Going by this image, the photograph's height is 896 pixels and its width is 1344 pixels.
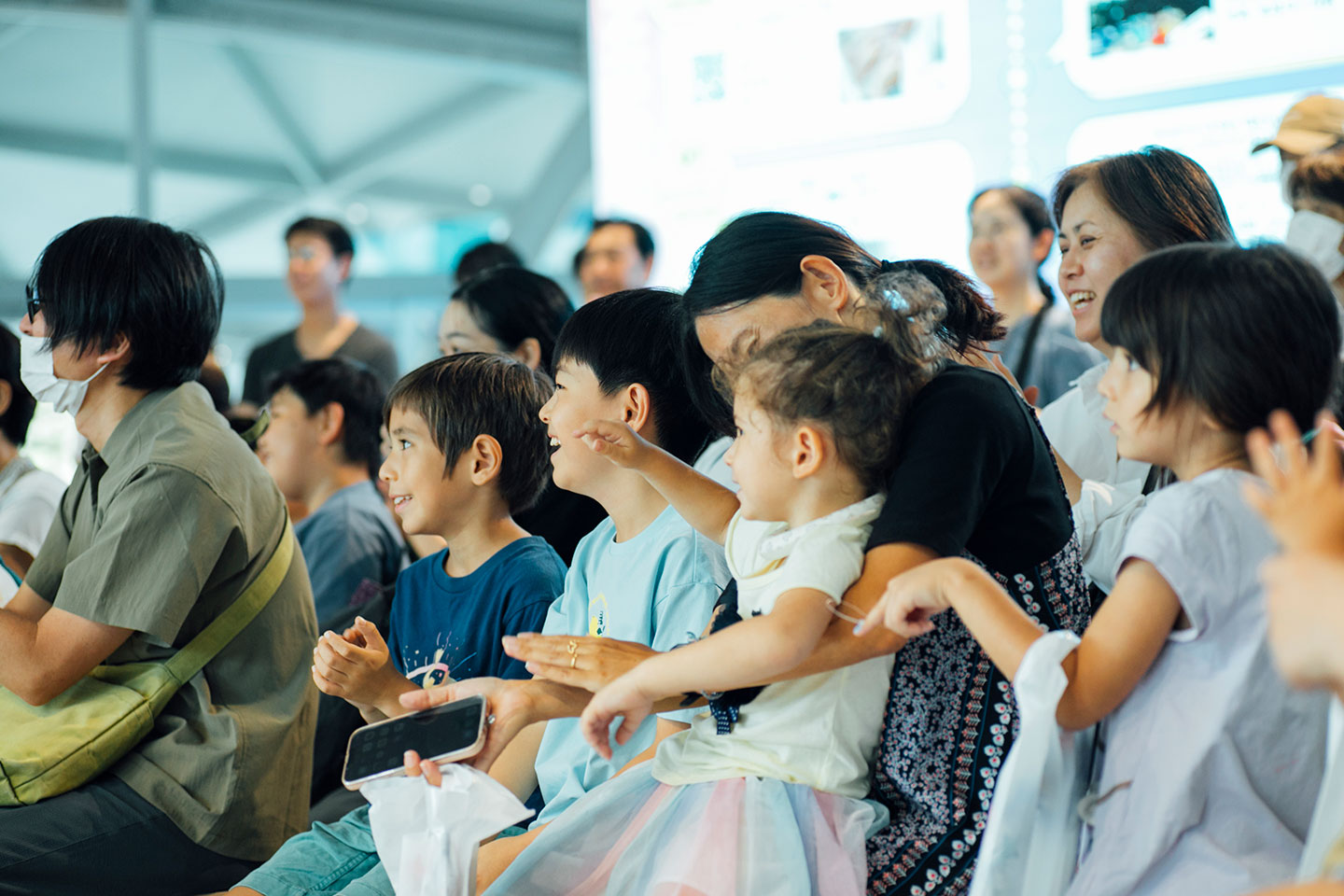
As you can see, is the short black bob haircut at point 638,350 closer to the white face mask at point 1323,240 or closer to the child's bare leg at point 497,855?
the child's bare leg at point 497,855

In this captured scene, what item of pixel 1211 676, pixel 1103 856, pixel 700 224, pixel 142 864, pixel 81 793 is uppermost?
pixel 700 224

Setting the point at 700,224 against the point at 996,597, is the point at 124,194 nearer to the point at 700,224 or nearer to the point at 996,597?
the point at 700,224

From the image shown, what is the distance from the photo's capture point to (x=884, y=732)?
1.28 metres

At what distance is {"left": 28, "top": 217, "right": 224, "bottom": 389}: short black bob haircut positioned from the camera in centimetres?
188

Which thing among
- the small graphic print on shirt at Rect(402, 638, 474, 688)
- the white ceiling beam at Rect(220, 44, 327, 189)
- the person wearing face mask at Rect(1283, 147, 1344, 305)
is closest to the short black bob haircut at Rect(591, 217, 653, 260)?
the person wearing face mask at Rect(1283, 147, 1344, 305)

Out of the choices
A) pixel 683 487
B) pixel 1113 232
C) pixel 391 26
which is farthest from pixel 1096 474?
pixel 391 26

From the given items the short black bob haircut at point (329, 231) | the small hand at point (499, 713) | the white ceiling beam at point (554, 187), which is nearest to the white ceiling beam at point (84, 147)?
the white ceiling beam at point (554, 187)

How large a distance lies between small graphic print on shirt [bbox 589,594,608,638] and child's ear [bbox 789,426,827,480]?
1.56ft

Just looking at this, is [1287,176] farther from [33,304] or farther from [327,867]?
[33,304]

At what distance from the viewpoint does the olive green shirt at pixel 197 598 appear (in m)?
1.71

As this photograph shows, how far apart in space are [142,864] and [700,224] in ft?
8.78

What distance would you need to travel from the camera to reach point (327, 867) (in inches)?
64.5

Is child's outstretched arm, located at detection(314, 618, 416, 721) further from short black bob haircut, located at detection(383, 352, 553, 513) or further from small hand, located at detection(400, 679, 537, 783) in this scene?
short black bob haircut, located at detection(383, 352, 553, 513)

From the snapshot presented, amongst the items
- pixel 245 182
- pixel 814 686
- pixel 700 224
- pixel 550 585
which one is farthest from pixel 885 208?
pixel 245 182
